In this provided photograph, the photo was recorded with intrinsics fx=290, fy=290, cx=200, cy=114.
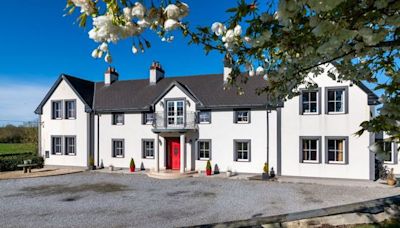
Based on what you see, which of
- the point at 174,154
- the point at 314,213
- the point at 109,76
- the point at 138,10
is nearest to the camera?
the point at 138,10

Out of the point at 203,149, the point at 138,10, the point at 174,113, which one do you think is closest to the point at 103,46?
the point at 138,10

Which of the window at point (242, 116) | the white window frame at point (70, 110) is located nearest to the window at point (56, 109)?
the white window frame at point (70, 110)

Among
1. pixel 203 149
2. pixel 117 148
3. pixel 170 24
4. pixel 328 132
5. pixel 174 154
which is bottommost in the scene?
pixel 174 154

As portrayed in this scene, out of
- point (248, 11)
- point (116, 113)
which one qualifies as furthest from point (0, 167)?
point (248, 11)

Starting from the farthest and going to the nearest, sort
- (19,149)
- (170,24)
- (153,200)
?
(19,149) → (153,200) → (170,24)

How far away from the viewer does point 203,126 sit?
21438 mm

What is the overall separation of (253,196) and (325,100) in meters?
8.30

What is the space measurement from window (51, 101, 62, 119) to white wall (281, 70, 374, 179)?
18.7m

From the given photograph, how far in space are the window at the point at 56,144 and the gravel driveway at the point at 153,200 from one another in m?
6.40

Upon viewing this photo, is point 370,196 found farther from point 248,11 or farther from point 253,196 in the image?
point 248,11

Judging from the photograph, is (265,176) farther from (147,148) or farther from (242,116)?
(147,148)

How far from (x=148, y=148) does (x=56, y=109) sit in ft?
30.7

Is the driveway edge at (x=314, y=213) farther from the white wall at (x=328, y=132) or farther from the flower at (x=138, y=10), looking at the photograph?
the white wall at (x=328, y=132)

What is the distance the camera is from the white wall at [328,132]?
56.6 feet
